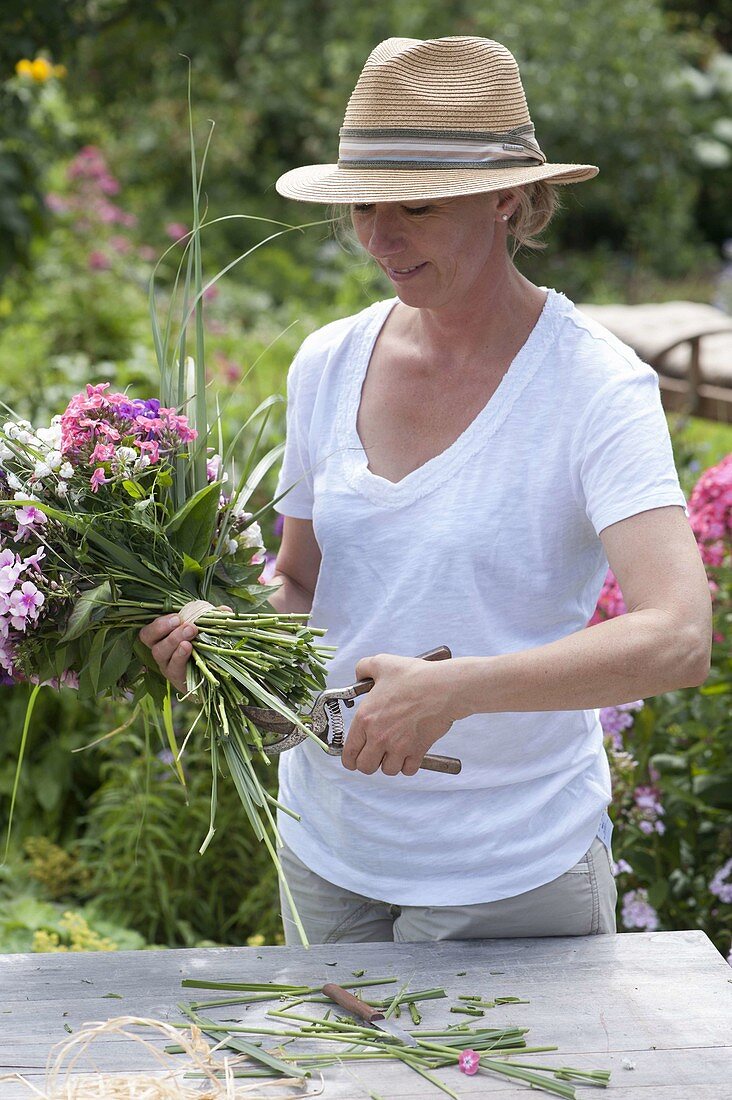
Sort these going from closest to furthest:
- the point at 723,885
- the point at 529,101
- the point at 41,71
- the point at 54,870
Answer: the point at 723,885, the point at 54,870, the point at 41,71, the point at 529,101

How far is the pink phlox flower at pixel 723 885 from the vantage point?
97.8 inches

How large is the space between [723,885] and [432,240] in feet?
4.81

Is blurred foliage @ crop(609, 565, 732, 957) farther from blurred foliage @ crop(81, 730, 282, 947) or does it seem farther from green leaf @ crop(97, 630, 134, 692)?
green leaf @ crop(97, 630, 134, 692)

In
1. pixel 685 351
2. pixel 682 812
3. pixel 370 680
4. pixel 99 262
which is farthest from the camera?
pixel 99 262

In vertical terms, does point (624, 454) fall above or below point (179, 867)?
above

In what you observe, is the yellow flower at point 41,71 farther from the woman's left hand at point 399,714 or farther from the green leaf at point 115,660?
the woman's left hand at point 399,714

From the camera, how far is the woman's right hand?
1643mm

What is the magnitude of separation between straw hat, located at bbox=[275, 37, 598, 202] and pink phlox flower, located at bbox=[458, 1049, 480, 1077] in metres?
1.01

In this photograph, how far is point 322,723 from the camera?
1.67 metres

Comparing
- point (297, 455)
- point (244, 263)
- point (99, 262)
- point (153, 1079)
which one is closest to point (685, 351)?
point (99, 262)

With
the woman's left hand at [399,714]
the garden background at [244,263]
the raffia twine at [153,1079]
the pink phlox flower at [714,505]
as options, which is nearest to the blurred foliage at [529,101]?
the garden background at [244,263]

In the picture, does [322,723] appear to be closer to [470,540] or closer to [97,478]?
[470,540]

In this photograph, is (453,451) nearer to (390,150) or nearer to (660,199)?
(390,150)

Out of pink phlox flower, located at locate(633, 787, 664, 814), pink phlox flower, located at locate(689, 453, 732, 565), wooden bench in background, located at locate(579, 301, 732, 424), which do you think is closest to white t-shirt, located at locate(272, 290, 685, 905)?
pink phlox flower, located at locate(633, 787, 664, 814)
